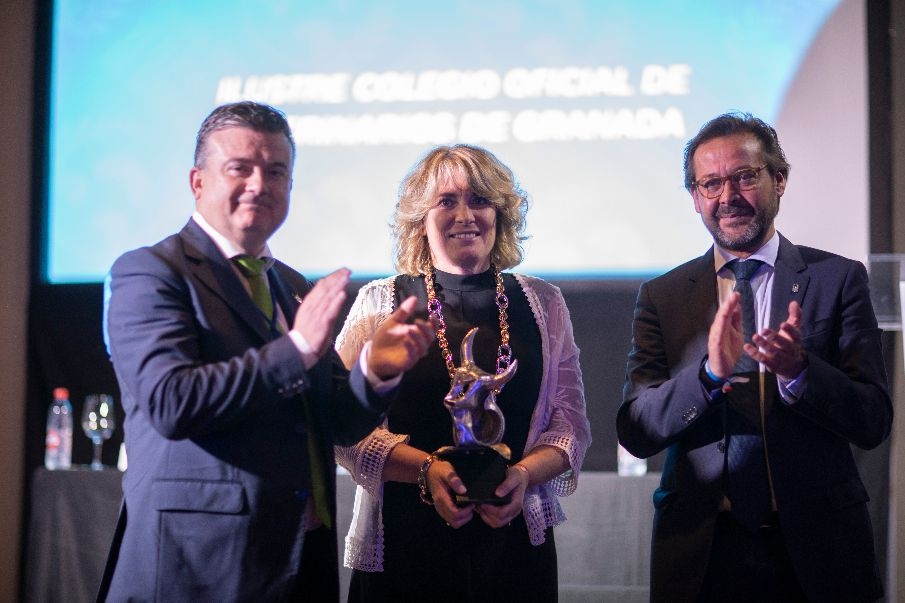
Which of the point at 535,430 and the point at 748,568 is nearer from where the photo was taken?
the point at 748,568

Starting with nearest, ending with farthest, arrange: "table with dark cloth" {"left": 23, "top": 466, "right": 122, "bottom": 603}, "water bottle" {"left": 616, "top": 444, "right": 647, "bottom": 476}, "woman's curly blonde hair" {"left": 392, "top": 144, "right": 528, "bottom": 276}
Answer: "woman's curly blonde hair" {"left": 392, "top": 144, "right": 528, "bottom": 276}
"table with dark cloth" {"left": 23, "top": 466, "right": 122, "bottom": 603}
"water bottle" {"left": 616, "top": 444, "right": 647, "bottom": 476}

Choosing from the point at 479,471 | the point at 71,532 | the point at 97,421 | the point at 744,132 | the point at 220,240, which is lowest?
the point at 71,532

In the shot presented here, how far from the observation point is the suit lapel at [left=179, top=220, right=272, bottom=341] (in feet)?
5.72

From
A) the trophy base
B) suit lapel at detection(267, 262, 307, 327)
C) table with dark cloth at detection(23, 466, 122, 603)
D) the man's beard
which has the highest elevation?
the man's beard

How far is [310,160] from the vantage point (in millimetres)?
4535

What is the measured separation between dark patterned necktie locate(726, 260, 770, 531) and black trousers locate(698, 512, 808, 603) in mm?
45

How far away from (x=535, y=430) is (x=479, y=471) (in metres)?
0.30

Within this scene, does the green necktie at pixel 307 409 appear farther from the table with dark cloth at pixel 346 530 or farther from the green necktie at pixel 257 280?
the table with dark cloth at pixel 346 530

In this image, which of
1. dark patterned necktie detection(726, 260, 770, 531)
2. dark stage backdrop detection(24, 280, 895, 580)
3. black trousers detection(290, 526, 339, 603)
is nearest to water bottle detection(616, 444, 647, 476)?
dark stage backdrop detection(24, 280, 895, 580)

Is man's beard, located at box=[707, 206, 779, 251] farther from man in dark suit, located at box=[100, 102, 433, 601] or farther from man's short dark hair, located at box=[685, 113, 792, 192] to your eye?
man in dark suit, located at box=[100, 102, 433, 601]

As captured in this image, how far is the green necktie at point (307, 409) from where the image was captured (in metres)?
1.80

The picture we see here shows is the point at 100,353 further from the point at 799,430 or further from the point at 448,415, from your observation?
the point at 799,430

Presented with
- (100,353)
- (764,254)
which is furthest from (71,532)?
(764,254)

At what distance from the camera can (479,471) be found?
1980 millimetres
